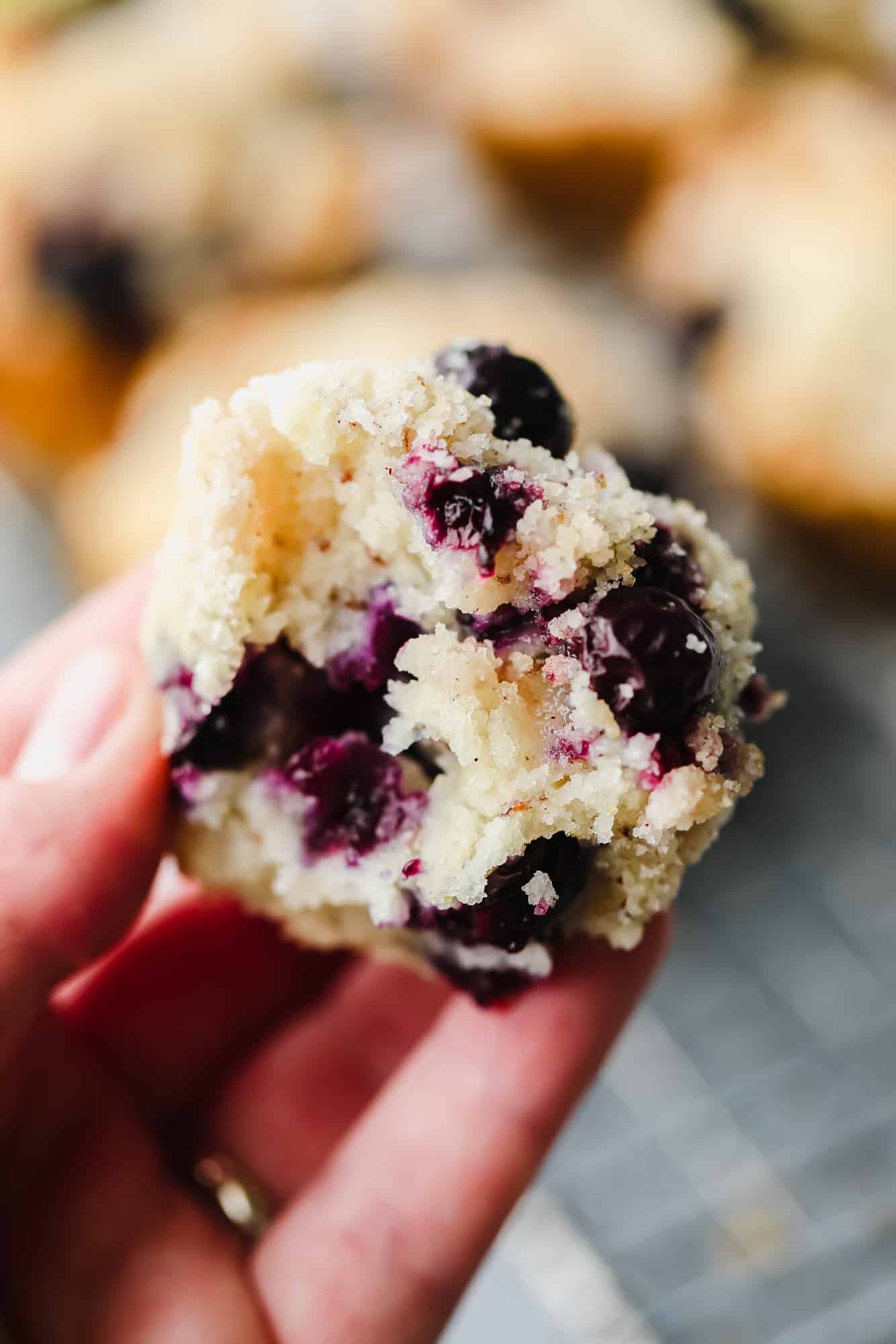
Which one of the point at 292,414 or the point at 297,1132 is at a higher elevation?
the point at 292,414

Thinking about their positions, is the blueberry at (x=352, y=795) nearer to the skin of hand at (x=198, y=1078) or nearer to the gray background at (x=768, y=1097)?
the skin of hand at (x=198, y=1078)

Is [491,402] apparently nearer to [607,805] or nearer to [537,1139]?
[607,805]

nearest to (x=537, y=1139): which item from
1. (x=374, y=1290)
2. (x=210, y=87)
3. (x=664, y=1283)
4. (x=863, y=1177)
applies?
(x=374, y=1290)

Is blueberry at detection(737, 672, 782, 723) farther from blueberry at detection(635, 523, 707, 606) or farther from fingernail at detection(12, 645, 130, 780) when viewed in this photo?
fingernail at detection(12, 645, 130, 780)

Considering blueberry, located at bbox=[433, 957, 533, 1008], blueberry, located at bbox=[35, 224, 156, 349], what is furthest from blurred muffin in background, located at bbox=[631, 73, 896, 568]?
blueberry, located at bbox=[433, 957, 533, 1008]

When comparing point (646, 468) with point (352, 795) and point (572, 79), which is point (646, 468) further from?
point (352, 795)

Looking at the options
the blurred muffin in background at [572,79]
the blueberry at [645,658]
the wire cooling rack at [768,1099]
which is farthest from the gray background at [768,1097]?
the blueberry at [645,658]
